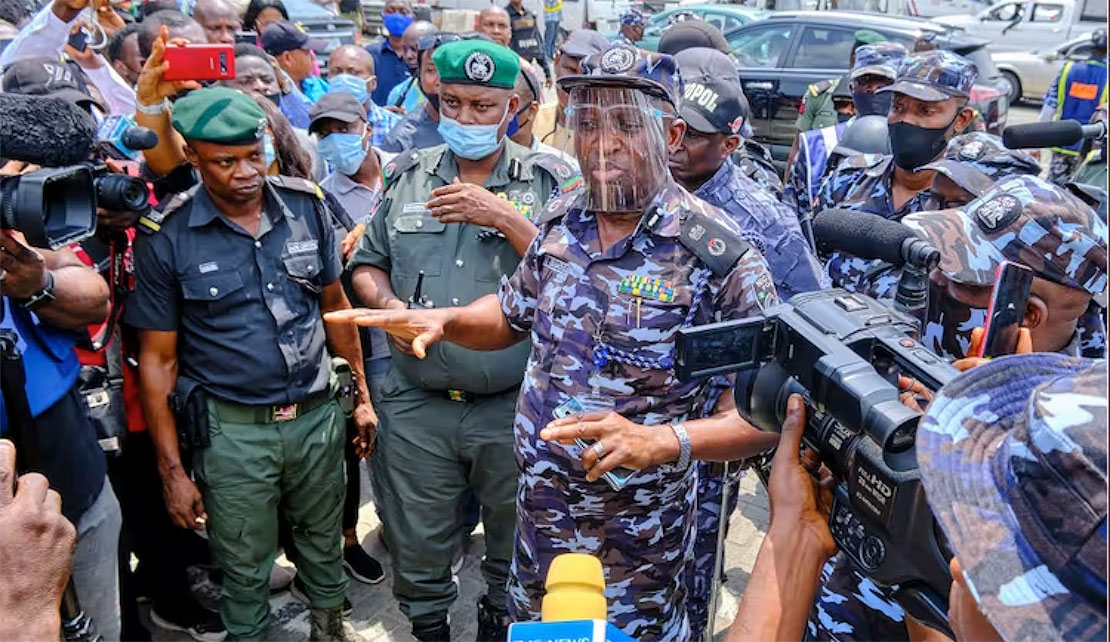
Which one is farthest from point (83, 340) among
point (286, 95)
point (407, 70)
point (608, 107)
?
point (407, 70)

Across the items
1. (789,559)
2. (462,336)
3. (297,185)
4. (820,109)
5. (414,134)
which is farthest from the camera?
(820,109)

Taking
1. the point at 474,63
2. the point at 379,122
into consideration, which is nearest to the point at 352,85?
the point at 379,122

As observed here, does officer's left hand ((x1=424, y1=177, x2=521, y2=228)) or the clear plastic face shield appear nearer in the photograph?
the clear plastic face shield

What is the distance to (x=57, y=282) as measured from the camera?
2305 millimetres

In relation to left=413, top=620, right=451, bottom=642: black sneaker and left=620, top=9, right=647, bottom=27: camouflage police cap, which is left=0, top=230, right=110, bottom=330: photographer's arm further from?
left=620, top=9, right=647, bottom=27: camouflage police cap

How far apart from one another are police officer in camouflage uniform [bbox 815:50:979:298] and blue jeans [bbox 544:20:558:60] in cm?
829

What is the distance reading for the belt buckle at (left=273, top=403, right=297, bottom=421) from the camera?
289 cm

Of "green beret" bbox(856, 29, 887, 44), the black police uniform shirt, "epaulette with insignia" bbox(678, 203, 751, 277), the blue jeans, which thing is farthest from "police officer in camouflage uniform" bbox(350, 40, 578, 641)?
the blue jeans

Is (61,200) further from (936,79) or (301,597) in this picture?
(936,79)

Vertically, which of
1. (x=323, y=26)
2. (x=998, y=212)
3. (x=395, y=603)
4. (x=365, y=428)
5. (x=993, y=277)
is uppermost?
(x=998, y=212)

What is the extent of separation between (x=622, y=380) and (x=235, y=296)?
4.51 ft

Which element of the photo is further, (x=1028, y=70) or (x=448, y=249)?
(x=1028, y=70)

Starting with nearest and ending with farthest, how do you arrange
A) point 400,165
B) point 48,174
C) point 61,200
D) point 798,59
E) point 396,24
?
point 48,174 < point 61,200 < point 400,165 < point 396,24 < point 798,59

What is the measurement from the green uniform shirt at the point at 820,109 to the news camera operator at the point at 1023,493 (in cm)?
559
